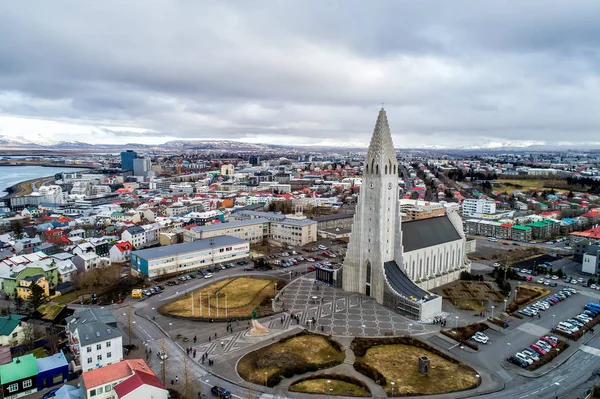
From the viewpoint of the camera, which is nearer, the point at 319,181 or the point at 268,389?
→ the point at 268,389

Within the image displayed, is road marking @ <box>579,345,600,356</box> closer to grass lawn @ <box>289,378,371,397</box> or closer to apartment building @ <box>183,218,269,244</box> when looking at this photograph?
grass lawn @ <box>289,378,371,397</box>

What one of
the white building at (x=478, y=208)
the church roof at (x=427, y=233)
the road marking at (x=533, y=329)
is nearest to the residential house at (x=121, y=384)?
the church roof at (x=427, y=233)

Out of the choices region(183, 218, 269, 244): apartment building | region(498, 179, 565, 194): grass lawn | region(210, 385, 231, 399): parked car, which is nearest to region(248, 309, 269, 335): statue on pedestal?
region(210, 385, 231, 399): parked car

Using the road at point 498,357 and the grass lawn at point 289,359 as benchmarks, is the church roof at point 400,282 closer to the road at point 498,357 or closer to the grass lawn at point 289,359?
the road at point 498,357

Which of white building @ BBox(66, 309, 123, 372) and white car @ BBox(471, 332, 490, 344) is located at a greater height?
white building @ BBox(66, 309, 123, 372)

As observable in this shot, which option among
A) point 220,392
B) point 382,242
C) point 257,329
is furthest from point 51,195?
point 220,392

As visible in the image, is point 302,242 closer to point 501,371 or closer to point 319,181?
point 501,371

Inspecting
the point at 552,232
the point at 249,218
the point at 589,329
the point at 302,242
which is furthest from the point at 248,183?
the point at 589,329
